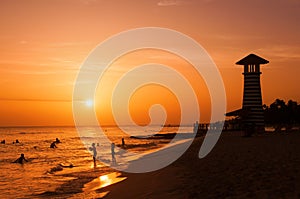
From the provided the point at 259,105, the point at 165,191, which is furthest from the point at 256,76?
the point at 165,191

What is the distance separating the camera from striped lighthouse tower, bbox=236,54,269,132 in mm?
35375

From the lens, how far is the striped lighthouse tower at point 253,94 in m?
35.4

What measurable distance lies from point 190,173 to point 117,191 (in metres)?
3.17

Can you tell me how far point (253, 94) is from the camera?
116ft

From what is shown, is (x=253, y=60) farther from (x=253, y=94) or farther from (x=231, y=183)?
(x=231, y=183)

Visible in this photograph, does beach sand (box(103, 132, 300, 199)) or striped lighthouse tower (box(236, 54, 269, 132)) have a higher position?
striped lighthouse tower (box(236, 54, 269, 132))

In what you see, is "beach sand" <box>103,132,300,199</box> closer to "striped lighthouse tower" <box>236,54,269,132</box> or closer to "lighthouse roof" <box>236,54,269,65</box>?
"striped lighthouse tower" <box>236,54,269,132</box>

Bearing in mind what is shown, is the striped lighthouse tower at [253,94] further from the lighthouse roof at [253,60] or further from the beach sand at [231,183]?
the beach sand at [231,183]

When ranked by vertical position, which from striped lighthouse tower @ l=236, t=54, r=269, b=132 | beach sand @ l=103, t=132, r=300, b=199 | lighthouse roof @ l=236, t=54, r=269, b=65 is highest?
lighthouse roof @ l=236, t=54, r=269, b=65

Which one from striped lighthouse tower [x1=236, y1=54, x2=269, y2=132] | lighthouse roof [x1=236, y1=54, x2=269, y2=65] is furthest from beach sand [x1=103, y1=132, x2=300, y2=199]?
lighthouse roof [x1=236, y1=54, x2=269, y2=65]

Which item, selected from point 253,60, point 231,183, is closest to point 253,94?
point 253,60

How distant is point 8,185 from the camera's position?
21688 mm

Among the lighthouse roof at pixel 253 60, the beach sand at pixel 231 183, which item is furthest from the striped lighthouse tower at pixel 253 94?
the beach sand at pixel 231 183

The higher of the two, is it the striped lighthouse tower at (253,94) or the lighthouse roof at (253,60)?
the lighthouse roof at (253,60)
